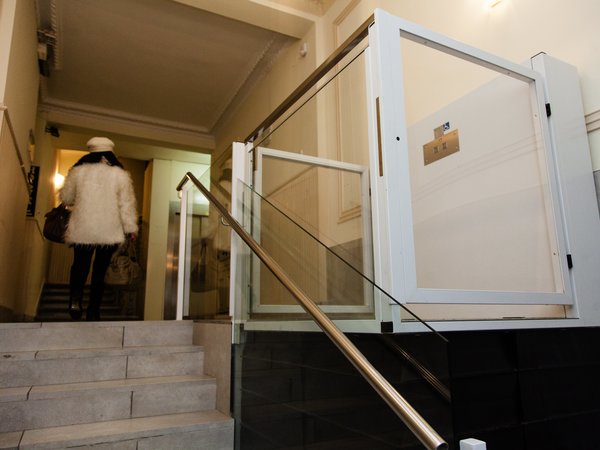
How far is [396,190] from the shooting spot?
6.08 ft

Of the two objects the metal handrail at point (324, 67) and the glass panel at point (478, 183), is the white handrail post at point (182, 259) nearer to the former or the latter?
the metal handrail at point (324, 67)

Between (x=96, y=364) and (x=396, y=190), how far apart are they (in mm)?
2091

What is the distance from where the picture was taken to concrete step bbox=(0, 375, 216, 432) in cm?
230

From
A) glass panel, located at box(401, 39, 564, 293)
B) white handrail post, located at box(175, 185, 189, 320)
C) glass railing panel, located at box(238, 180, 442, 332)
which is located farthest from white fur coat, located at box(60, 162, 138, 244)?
glass panel, located at box(401, 39, 564, 293)

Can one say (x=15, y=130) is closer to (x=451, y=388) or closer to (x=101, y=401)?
(x=101, y=401)

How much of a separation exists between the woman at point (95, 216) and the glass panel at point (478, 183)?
2551 mm

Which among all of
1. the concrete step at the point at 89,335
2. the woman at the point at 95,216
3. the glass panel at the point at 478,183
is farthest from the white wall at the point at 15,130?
the glass panel at the point at 478,183

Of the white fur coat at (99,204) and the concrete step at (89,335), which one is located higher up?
the white fur coat at (99,204)

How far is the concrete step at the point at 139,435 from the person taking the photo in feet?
6.86

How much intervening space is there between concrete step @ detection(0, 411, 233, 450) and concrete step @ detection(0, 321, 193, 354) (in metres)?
0.78

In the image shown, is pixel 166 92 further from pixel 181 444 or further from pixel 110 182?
pixel 181 444

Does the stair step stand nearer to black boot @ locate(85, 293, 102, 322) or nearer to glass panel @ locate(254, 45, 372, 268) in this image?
black boot @ locate(85, 293, 102, 322)

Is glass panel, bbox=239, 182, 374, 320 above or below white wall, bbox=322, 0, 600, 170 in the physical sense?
below

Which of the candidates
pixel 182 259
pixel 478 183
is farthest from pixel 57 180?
pixel 478 183
